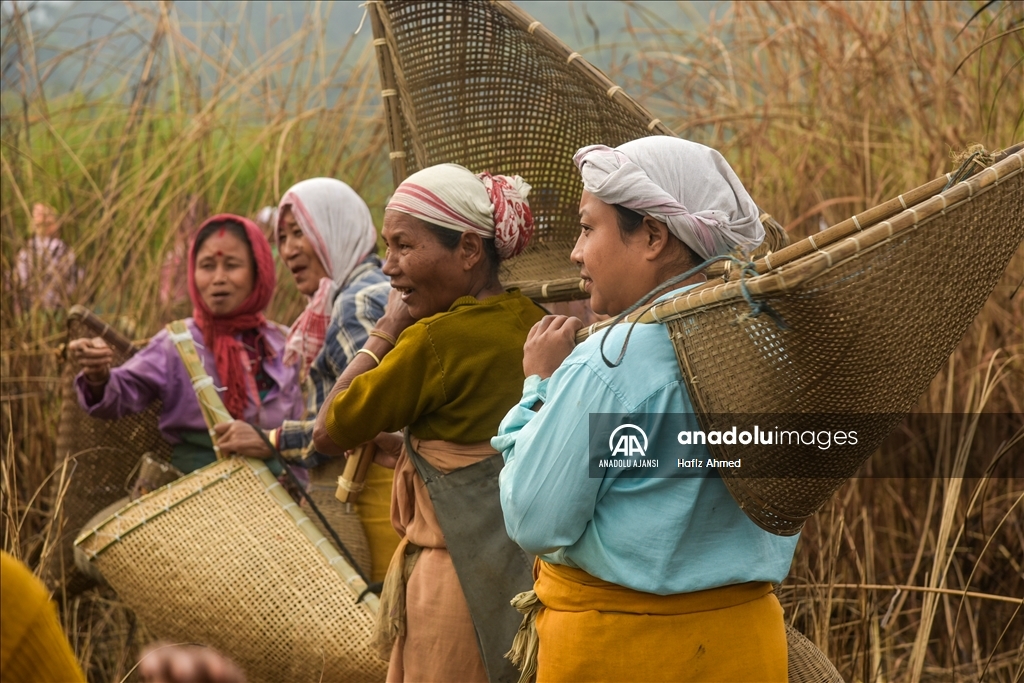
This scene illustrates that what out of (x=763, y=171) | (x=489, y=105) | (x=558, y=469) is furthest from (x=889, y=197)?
(x=558, y=469)

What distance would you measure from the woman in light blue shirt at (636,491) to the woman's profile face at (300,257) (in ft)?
6.29

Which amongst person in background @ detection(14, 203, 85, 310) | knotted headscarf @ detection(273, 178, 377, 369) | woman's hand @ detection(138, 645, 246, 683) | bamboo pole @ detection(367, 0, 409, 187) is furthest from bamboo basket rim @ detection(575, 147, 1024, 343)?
person in background @ detection(14, 203, 85, 310)

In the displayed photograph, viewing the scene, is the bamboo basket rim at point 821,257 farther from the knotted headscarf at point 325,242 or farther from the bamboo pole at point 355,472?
the knotted headscarf at point 325,242

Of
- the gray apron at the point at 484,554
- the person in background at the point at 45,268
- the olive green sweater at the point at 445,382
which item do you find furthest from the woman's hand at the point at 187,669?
the person in background at the point at 45,268

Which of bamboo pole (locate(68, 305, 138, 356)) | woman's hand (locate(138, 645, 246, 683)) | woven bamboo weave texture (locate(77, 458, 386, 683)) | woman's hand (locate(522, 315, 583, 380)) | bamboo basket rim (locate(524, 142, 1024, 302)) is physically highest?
bamboo basket rim (locate(524, 142, 1024, 302))

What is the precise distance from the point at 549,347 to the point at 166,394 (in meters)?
2.31

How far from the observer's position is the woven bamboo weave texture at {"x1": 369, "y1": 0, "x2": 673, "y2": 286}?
3.33m

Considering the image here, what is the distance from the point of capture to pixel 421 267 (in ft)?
8.73

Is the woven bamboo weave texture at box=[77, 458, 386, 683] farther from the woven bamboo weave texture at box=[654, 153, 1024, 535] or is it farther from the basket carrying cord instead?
the woven bamboo weave texture at box=[654, 153, 1024, 535]

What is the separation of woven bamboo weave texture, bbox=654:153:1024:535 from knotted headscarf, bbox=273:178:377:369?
2.11m

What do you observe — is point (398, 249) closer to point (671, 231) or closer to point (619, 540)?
point (671, 231)

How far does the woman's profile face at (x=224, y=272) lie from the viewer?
4.23 m

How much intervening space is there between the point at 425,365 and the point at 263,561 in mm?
958

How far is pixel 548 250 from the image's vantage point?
3381 millimetres
